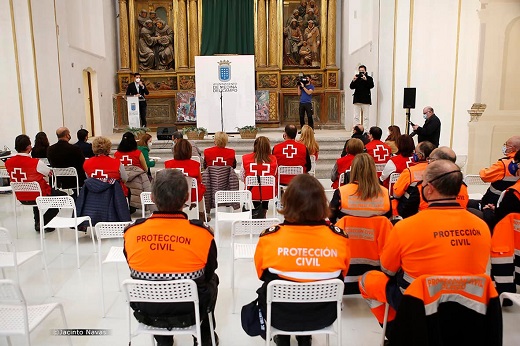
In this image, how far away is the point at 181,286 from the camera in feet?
6.63

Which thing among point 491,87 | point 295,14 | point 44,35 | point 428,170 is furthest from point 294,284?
point 295,14

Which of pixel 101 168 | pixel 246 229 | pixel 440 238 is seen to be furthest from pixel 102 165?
pixel 440 238

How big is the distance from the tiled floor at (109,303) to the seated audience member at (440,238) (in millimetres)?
950

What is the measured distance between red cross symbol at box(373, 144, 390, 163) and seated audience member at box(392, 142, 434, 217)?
1.48 metres

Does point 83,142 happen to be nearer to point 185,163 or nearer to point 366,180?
point 185,163

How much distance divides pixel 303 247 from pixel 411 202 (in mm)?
1588

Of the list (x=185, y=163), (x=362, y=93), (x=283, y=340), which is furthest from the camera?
(x=362, y=93)

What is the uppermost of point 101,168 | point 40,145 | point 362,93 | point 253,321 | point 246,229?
point 362,93

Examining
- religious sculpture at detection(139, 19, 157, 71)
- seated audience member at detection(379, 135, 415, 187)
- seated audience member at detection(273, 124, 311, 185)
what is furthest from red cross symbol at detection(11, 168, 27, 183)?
religious sculpture at detection(139, 19, 157, 71)

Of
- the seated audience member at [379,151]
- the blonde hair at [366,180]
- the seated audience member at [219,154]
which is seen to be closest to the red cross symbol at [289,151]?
the seated audience member at [219,154]

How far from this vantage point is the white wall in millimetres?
7781

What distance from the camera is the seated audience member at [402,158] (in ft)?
14.4

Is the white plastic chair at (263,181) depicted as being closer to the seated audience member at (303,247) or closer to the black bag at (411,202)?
the black bag at (411,202)

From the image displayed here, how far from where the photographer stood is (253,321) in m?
2.25
